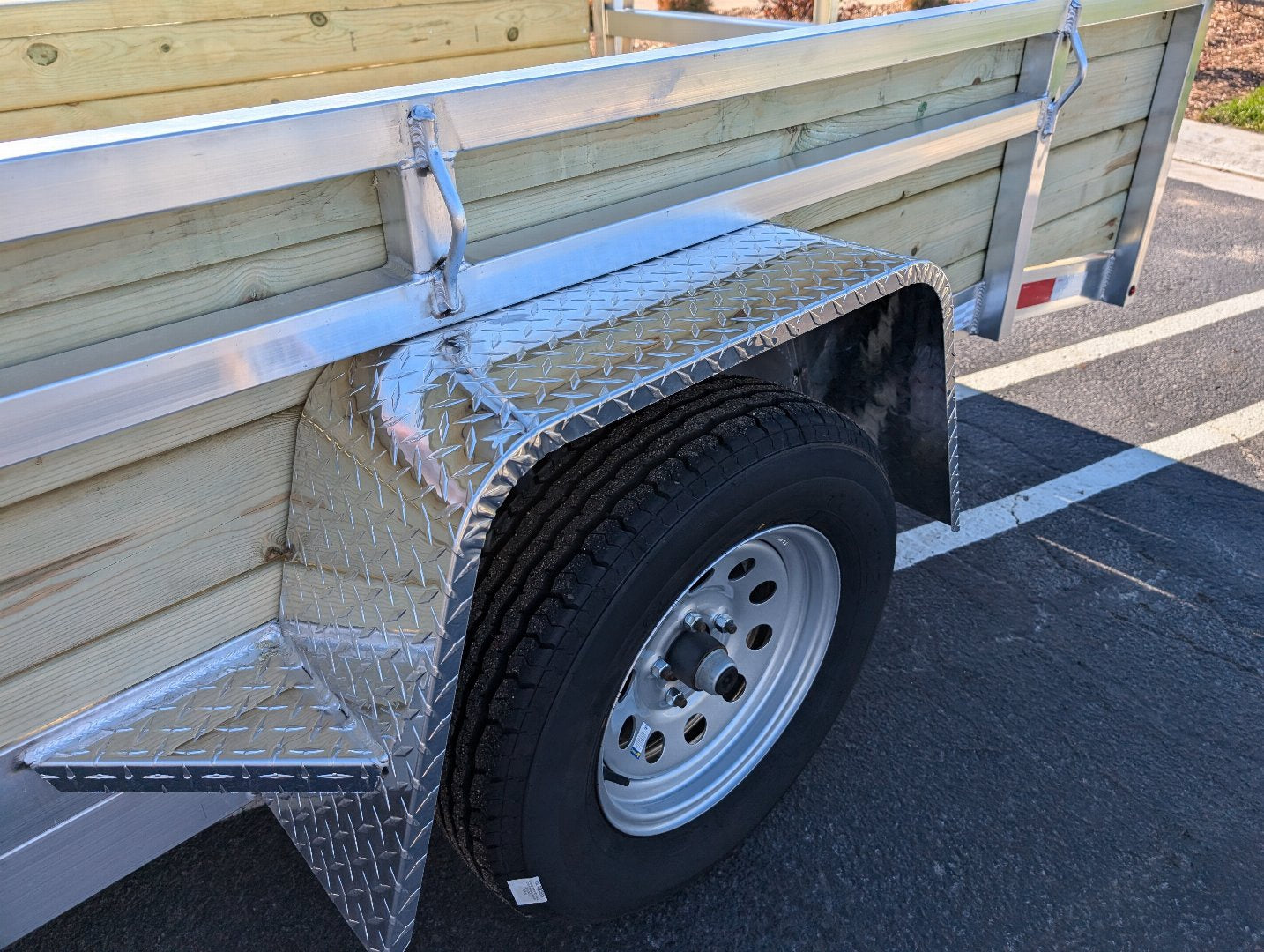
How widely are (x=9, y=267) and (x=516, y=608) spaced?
726mm

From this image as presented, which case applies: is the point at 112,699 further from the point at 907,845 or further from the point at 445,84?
the point at 907,845

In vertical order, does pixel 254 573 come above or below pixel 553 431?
below

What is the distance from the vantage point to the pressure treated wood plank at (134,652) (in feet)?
3.99

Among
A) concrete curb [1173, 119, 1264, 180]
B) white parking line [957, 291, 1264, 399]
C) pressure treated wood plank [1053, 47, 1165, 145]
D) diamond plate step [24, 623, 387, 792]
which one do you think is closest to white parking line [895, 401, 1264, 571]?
white parking line [957, 291, 1264, 399]

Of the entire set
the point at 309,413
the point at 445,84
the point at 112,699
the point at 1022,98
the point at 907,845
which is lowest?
the point at 907,845

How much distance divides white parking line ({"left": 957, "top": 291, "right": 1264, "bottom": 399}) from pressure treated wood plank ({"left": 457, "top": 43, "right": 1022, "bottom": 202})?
1788 mm

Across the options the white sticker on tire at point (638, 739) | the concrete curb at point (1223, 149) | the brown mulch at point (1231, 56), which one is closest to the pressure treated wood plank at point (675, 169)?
the white sticker on tire at point (638, 739)

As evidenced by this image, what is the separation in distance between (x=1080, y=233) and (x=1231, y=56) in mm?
7498

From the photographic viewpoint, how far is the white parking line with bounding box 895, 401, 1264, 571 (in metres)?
2.93

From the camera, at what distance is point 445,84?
126 centimetres

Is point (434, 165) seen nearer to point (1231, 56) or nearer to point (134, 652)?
point (134, 652)

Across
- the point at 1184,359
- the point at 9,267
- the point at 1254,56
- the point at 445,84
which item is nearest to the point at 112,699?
the point at 9,267

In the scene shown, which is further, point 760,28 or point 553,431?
point 760,28

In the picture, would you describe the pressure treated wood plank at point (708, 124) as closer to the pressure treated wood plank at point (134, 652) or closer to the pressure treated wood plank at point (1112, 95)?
the pressure treated wood plank at point (1112, 95)
